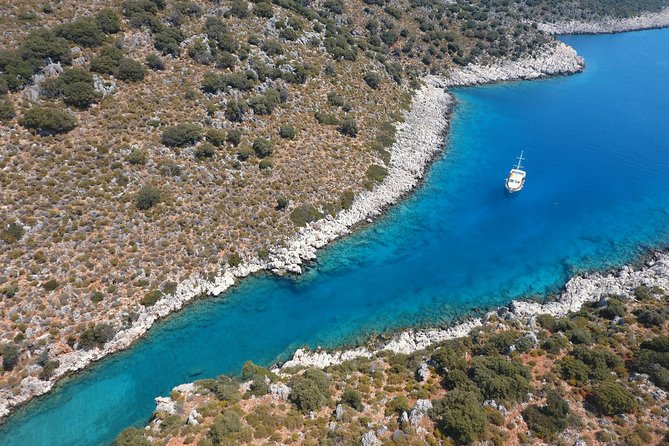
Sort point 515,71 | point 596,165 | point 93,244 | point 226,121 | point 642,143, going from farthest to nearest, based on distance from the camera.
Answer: point 515,71
point 642,143
point 596,165
point 226,121
point 93,244

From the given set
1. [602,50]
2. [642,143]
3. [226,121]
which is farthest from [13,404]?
[602,50]

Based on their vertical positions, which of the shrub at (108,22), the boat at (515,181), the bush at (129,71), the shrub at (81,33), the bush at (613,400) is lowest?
the bush at (613,400)

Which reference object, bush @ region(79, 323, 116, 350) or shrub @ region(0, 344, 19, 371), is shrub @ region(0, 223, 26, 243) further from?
bush @ region(79, 323, 116, 350)

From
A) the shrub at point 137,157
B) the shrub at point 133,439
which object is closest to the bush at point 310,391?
the shrub at point 133,439

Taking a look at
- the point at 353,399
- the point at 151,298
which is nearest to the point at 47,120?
the point at 151,298

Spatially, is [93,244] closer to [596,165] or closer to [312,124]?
[312,124]

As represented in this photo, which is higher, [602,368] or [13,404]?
[602,368]

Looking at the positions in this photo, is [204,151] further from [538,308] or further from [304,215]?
[538,308]

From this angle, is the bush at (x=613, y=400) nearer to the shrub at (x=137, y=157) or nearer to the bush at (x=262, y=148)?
the bush at (x=262, y=148)
